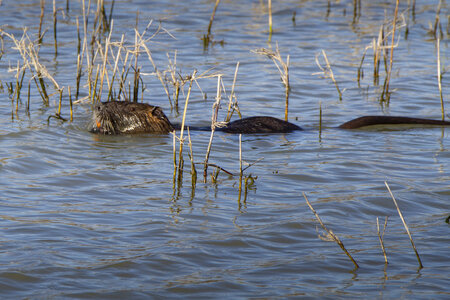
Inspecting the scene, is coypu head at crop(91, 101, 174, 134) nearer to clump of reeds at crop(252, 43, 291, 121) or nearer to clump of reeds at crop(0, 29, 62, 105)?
clump of reeds at crop(0, 29, 62, 105)

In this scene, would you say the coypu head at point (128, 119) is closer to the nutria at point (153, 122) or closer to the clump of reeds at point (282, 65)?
the nutria at point (153, 122)

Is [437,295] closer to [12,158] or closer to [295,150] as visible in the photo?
[295,150]

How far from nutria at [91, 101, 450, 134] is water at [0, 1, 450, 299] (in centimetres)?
15

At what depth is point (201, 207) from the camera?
4.80 metres

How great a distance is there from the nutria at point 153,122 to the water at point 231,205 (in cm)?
15

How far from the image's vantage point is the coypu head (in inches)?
291

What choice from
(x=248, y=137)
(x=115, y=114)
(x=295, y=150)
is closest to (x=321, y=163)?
(x=295, y=150)

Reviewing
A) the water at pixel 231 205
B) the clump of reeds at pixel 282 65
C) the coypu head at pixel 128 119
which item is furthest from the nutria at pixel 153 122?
the clump of reeds at pixel 282 65

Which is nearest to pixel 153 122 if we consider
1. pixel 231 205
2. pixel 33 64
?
pixel 33 64

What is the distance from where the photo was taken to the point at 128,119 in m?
7.52

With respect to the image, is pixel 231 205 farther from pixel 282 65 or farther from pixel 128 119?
pixel 282 65

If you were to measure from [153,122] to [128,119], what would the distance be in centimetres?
28

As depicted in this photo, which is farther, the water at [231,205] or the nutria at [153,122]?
the nutria at [153,122]

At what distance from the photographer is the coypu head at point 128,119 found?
7.40 metres
